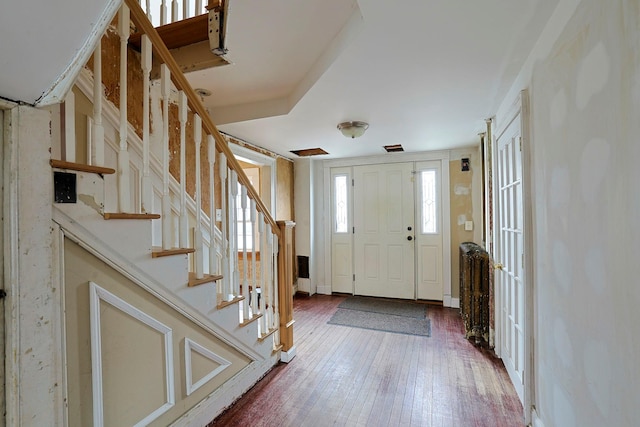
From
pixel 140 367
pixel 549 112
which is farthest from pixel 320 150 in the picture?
pixel 140 367

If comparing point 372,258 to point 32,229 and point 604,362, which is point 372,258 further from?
point 32,229

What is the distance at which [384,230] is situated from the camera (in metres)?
4.37

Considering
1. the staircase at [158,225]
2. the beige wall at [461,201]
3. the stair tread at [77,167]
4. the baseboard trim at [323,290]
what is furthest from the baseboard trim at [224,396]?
the beige wall at [461,201]

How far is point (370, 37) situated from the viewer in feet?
4.89

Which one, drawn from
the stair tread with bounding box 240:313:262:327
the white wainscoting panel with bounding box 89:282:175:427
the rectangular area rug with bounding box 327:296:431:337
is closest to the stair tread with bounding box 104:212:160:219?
the white wainscoting panel with bounding box 89:282:175:427

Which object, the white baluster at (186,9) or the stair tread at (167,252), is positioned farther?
the white baluster at (186,9)

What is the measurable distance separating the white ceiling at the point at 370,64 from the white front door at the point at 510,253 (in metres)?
0.45

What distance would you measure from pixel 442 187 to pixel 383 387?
9.14ft

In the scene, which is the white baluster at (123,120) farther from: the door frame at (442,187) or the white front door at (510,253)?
the door frame at (442,187)

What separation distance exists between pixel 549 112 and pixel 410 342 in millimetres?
2319

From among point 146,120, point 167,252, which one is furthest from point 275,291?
point 146,120

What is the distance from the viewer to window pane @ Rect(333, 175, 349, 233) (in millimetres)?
4594

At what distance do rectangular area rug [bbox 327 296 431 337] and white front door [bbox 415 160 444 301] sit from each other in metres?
0.33

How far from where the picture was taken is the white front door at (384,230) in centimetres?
424
